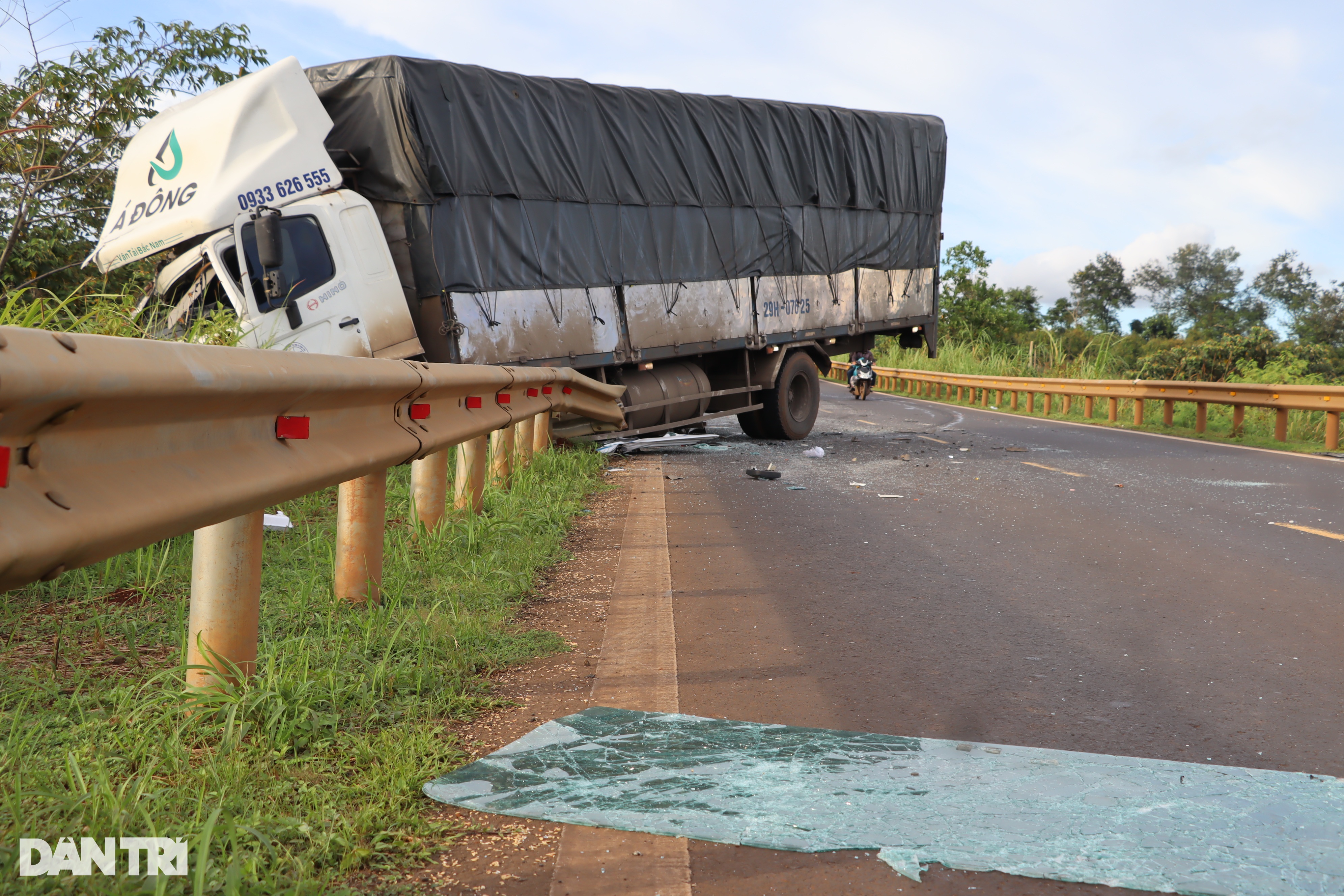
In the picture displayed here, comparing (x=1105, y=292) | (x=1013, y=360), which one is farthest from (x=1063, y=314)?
(x=1013, y=360)

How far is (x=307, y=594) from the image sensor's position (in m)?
4.22

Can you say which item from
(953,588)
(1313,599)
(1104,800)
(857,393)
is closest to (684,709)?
(1104,800)

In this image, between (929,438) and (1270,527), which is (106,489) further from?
(929,438)

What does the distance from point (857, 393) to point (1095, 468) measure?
17.7m

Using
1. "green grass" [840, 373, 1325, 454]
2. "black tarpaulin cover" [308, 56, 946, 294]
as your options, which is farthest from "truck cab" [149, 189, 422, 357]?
"green grass" [840, 373, 1325, 454]

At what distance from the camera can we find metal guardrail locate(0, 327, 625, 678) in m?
1.76

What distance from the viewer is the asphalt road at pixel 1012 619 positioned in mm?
3254

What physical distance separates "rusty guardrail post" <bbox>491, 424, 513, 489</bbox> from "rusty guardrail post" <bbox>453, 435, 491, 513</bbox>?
1282mm

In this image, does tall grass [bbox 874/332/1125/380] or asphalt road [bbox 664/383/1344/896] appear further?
tall grass [bbox 874/332/1125/380]

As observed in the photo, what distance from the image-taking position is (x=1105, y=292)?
79438 mm

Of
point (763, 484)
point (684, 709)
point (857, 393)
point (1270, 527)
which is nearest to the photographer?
point (684, 709)

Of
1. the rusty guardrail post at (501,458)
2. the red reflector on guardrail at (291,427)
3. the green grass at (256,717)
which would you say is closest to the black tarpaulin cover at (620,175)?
the rusty guardrail post at (501,458)

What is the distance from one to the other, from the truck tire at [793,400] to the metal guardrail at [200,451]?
35.4 feet

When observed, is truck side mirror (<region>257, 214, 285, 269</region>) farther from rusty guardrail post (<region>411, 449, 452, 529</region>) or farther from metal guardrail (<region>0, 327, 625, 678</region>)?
metal guardrail (<region>0, 327, 625, 678</region>)
